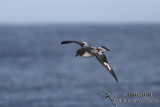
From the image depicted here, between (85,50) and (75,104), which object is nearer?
(85,50)

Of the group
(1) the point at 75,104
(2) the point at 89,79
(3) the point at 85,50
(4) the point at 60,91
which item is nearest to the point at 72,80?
(2) the point at 89,79

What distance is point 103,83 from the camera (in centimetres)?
4962

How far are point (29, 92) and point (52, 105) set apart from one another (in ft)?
22.6

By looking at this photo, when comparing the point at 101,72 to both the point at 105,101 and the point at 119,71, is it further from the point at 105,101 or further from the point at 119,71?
the point at 105,101

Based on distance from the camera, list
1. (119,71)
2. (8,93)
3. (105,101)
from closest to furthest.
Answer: (105,101) → (8,93) → (119,71)

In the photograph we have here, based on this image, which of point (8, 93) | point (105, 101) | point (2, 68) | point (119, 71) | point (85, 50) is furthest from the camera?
point (2, 68)

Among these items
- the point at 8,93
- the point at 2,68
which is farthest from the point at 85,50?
the point at 2,68

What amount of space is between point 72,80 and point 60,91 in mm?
6891

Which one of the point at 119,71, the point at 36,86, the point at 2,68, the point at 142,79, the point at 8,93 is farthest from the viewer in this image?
the point at 2,68

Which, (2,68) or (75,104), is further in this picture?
(2,68)

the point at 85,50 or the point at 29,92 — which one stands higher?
the point at 85,50

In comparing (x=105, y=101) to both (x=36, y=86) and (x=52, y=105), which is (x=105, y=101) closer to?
(x=52, y=105)

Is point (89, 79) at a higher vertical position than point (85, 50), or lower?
lower

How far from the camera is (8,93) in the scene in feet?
149
